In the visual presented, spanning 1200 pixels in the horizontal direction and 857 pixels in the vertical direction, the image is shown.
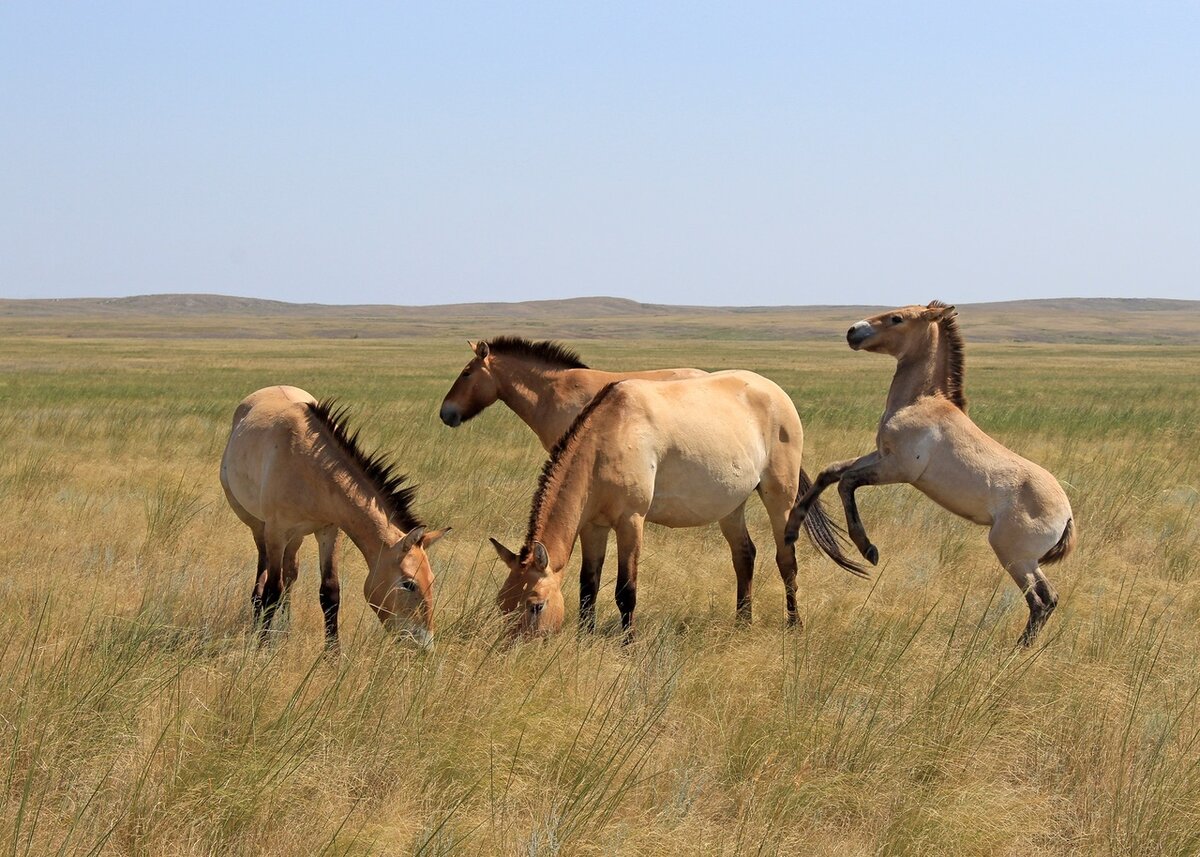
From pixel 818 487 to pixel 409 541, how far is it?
247cm

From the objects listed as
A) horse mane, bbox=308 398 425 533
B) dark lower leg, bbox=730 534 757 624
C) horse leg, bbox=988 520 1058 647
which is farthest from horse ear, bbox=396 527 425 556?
horse leg, bbox=988 520 1058 647

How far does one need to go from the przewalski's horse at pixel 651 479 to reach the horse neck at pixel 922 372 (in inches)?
36.2

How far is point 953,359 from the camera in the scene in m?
6.77

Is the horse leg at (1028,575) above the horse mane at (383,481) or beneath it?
beneath

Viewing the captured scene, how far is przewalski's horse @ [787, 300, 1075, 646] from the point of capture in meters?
6.16


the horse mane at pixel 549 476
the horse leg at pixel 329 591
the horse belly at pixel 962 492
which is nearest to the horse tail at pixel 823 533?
the horse belly at pixel 962 492

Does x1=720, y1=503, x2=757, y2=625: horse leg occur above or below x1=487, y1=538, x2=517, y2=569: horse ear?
below

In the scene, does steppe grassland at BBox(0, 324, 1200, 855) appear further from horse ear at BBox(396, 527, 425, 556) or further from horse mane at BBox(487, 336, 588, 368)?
horse mane at BBox(487, 336, 588, 368)

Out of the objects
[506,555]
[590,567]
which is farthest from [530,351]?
[506,555]

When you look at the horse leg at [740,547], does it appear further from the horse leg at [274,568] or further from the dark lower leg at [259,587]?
the dark lower leg at [259,587]

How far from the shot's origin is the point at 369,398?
88.8ft

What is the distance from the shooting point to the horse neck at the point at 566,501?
18.5 feet

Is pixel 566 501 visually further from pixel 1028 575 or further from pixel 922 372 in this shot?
pixel 1028 575

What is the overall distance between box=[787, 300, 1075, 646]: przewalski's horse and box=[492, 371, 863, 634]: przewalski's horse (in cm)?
54
